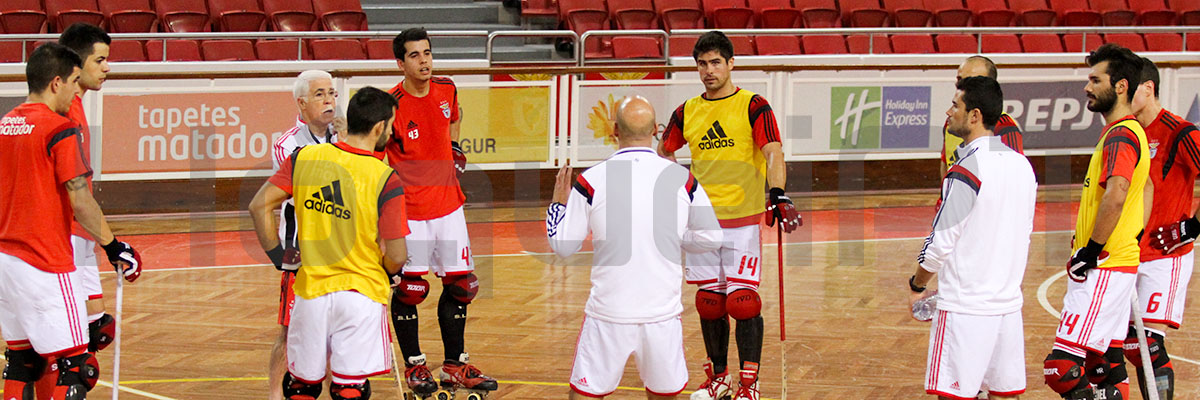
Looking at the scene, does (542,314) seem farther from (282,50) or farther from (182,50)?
(182,50)

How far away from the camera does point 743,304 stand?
6.09 m

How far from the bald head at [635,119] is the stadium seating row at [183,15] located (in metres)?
9.69

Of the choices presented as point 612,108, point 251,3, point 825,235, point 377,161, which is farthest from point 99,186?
point 377,161

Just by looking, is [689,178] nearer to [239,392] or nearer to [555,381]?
[555,381]

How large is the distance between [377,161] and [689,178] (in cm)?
121

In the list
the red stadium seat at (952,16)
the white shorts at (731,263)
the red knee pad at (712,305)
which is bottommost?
the red knee pad at (712,305)

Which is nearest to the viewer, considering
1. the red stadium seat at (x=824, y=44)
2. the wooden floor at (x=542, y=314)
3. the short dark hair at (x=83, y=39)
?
the short dark hair at (x=83, y=39)

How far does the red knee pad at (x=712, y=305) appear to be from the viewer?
625 centimetres

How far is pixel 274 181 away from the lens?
4738 mm

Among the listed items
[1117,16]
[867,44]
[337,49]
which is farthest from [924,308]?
[1117,16]

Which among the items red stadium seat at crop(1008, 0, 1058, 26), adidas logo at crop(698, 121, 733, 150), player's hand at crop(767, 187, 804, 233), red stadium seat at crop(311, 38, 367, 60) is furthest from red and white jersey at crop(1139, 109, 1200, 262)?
red stadium seat at crop(1008, 0, 1058, 26)

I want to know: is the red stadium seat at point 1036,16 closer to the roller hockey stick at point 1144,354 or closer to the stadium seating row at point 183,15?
the stadium seating row at point 183,15

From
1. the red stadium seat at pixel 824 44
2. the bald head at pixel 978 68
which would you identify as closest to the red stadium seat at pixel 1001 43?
the red stadium seat at pixel 824 44

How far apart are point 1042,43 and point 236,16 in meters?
9.93
